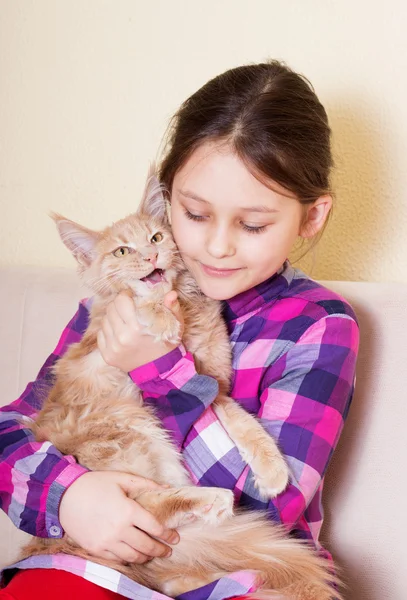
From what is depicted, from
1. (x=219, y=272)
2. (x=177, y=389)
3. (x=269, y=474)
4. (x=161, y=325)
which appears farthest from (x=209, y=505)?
(x=219, y=272)

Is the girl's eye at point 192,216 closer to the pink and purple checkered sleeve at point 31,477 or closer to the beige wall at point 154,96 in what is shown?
the pink and purple checkered sleeve at point 31,477

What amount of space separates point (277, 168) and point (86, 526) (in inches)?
30.0

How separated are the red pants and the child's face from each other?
60cm

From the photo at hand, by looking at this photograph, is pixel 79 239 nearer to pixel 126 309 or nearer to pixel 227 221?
pixel 126 309

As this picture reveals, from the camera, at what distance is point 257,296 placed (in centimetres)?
152

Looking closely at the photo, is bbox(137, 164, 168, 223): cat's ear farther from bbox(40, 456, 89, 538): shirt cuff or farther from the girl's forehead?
bbox(40, 456, 89, 538): shirt cuff

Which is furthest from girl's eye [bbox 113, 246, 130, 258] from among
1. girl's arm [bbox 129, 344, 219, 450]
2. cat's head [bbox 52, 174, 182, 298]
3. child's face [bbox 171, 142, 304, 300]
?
girl's arm [bbox 129, 344, 219, 450]

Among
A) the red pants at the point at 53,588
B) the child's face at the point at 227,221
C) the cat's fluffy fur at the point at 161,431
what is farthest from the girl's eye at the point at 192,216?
the red pants at the point at 53,588

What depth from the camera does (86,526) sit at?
1.26 meters

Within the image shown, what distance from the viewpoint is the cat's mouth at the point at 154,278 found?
146cm

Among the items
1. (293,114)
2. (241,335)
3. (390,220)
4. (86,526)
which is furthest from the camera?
(390,220)

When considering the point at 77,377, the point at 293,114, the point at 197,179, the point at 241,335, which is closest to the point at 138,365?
the point at 77,377

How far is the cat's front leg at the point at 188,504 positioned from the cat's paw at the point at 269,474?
0.24 feet

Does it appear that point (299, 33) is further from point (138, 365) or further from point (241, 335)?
point (138, 365)
